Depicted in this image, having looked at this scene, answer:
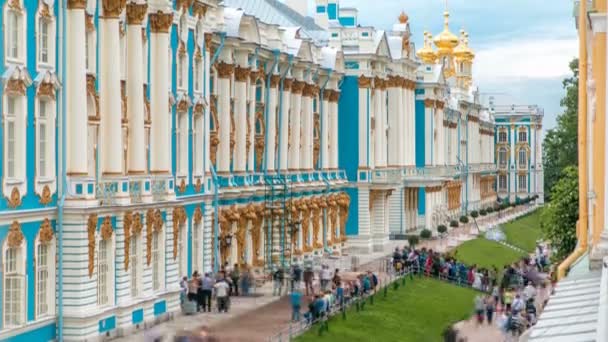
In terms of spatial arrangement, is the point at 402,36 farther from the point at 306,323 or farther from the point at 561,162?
the point at 306,323

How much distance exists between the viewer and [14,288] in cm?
2455

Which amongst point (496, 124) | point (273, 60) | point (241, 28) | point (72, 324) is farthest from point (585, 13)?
point (496, 124)

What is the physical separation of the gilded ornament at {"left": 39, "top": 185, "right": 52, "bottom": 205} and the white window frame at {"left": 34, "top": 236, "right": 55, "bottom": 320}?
0.76 metres

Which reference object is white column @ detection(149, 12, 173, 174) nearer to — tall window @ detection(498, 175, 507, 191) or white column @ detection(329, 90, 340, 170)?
white column @ detection(329, 90, 340, 170)

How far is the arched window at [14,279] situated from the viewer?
2423cm

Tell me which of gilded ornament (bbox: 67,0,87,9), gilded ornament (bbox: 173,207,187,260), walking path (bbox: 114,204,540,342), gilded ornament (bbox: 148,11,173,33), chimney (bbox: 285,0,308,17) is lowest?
walking path (bbox: 114,204,540,342)

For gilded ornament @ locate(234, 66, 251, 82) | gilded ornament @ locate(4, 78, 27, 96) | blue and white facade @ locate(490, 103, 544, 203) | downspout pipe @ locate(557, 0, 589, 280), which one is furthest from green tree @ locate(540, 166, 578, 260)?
blue and white facade @ locate(490, 103, 544, 203)

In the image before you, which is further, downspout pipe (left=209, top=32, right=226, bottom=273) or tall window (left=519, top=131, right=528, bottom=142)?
tall window (left=519, top=131, right=528, bottom=142)

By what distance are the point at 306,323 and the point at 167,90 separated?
6531mm

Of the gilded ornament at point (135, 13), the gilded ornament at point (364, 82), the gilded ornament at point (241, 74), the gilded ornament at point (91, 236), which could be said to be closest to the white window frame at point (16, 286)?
the gilded ornament at point (91, 236)

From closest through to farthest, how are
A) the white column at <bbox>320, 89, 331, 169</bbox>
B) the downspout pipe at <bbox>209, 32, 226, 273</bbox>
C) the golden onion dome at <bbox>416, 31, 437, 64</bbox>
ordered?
the downspout pipe at <bbox>209, 32, 226, 273</bbox>
the white column at <bbox>320, 89, 331, 169</bbox>
the golden onion dome at <bbox>416, 31, 437, 64</bbox>

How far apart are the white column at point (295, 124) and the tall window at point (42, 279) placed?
24030mm

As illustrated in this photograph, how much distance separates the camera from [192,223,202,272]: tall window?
34.6 metres

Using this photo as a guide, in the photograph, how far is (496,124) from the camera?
12612 cm
